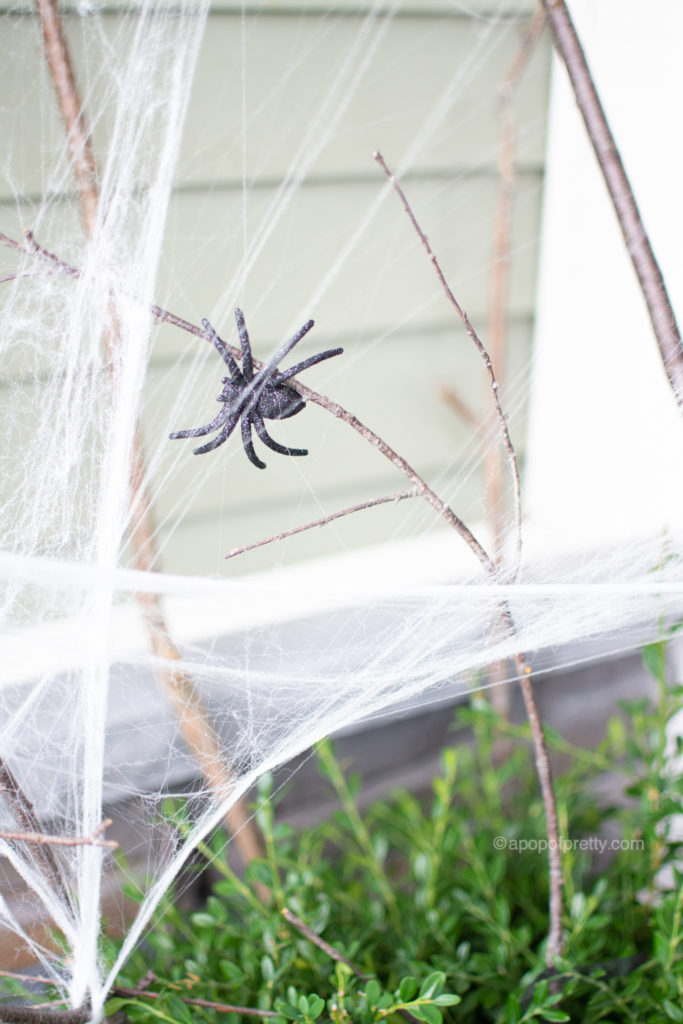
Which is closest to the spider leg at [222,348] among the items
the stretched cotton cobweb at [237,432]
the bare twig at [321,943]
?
the stretched cotton cobweb at [237,432]

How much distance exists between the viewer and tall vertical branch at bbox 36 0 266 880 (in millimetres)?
680

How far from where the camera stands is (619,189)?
64 centimetres

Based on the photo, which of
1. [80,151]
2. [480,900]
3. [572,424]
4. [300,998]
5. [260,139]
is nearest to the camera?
[300,998]

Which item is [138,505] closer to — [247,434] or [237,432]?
[237,432]

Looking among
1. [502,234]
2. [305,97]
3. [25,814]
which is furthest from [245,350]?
[502,234]

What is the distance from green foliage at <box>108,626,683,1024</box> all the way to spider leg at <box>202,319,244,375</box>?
472 mm

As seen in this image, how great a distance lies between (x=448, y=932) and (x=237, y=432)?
0.68 meters

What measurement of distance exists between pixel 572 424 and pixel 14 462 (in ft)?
3.52

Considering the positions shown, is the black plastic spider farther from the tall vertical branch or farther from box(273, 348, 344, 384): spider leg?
the tall vertical branch

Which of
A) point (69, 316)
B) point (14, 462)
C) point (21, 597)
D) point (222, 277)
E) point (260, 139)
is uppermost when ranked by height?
point (260, 139)

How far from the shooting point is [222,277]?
0.98 meters

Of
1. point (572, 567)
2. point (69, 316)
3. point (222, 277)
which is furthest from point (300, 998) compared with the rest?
point (222, 277)

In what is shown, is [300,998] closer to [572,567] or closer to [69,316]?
[572,567]

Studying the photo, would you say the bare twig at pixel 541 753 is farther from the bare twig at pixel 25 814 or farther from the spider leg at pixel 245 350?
the bare twig at pixel 25 814
